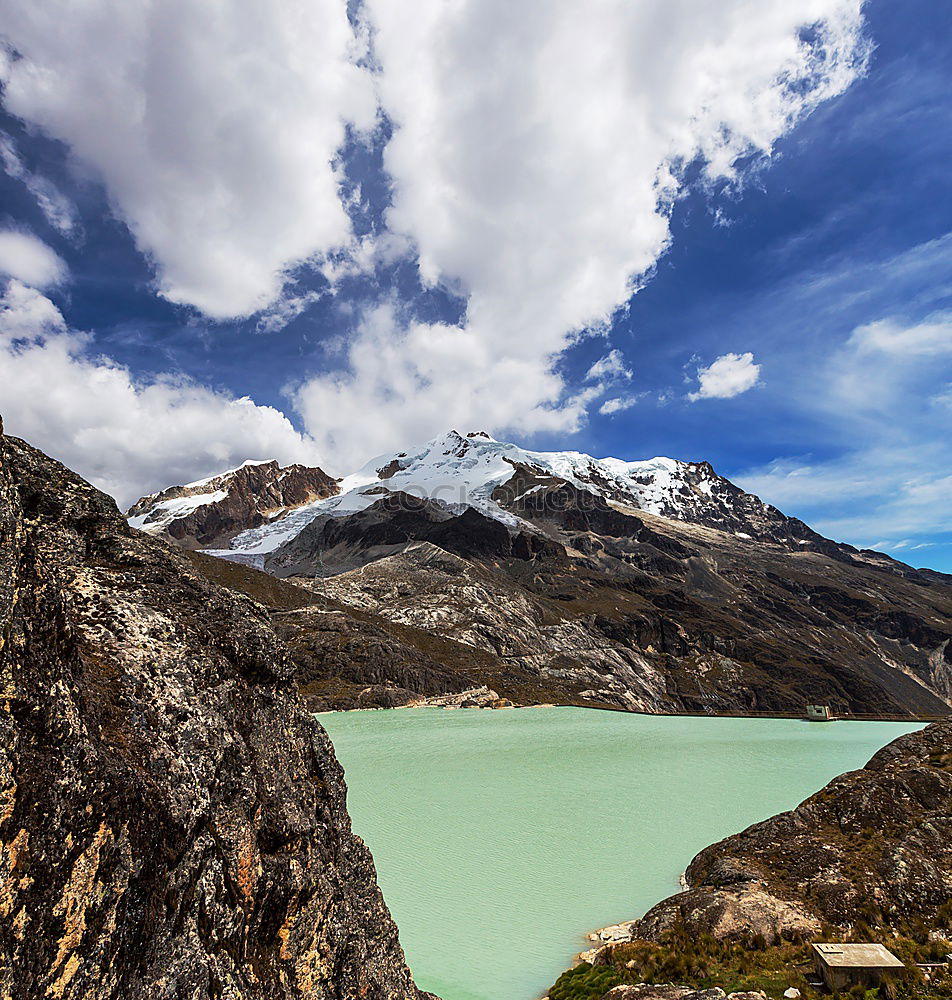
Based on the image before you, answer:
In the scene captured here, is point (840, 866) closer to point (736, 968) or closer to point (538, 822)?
point (736, 968)

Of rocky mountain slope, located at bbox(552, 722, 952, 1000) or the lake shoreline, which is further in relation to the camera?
the lake shoreline

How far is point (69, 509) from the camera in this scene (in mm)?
7078

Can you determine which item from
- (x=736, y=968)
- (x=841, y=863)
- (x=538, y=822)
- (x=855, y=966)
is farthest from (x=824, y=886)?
(x=538, y=822)

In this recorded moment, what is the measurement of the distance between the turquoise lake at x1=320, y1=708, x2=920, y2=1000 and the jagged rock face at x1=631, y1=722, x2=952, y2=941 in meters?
3.30

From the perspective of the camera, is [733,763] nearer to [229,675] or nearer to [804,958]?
[804,958]

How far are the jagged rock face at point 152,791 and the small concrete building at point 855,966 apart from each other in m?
7.26

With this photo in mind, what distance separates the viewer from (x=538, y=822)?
88.7 ft

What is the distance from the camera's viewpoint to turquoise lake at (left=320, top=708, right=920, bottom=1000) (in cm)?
1616

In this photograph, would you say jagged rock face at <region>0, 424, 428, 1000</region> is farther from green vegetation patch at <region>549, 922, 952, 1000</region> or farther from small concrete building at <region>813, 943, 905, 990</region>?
small concrete building at <region>813, 943, 905, 990</region>

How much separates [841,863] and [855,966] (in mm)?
5857

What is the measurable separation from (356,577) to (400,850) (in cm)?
16096

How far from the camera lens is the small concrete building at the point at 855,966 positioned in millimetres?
9820

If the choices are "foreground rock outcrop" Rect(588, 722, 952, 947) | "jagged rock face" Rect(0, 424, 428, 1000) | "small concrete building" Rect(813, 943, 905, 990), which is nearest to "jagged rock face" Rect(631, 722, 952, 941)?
"foreground rock outcrop" Rect(588, 722, 952, 947)

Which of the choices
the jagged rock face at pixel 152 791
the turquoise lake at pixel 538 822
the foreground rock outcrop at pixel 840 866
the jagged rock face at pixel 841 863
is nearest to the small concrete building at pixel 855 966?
the foreground rock outcrop at pixel 840 866
